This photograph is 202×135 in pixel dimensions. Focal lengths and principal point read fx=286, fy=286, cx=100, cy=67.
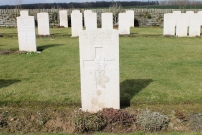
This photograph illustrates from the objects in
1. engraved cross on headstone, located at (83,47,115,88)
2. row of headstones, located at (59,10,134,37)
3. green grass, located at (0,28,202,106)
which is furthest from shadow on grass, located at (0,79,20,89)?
row of headstones, located at (59,10,134,37)

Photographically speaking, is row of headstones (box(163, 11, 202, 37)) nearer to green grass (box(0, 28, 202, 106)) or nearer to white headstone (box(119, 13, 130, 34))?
white headstone (box(119, 13, 130, 34))

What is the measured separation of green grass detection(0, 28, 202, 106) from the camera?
7.08 metres

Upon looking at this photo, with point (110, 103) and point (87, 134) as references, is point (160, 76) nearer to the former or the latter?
point (110, 103)

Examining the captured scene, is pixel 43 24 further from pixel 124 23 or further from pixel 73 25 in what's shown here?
pixel 124 23

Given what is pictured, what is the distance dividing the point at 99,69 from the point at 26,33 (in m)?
7.99

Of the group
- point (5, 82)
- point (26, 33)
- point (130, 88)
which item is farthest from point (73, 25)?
point (130, 88)

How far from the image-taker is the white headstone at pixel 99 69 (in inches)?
232

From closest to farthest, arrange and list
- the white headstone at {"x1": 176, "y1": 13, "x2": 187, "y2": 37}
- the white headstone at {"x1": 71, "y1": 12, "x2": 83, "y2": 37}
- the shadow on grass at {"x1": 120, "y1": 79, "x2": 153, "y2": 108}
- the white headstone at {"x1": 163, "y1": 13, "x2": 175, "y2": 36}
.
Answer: the shadow on grass at {"x1": 120, "y1": 79, "x2": 153, "y2": 108} < the white headstone at {"x1": 176, "y1": 13, "x2": 187, "y2": 37} < the white headstone at {"x1": 71, "y1": 12, "x2": 83, "y2": 37} < the white headstone at {"x1": 163, "y1": 13, "x2": 175, "y2": 36}

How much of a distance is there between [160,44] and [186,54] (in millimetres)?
2995

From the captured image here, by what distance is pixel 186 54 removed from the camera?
41.3 feet

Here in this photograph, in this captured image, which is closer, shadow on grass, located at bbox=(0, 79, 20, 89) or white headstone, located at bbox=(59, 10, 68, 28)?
shadow on grass, located at bbox=(0, 79, 20, 89)

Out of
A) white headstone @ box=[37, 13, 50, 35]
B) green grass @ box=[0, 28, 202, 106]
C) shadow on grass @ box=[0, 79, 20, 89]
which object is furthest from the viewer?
white headstone @ box=[37, 13, 50, 35]

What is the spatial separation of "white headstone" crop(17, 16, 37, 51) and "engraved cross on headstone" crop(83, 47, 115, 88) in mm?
7589

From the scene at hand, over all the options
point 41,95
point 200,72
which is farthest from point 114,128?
point 200,72
